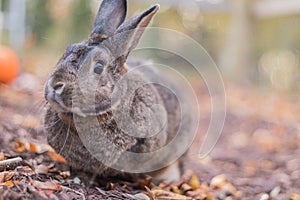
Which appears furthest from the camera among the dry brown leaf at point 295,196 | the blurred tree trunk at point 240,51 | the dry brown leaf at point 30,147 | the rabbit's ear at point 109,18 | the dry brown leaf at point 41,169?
the blurred tree trunk at point 240,51

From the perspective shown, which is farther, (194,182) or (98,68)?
(194,182)

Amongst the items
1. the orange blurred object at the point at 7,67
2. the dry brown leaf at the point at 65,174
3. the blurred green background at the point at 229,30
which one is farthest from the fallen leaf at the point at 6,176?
the blurred green background at the point at 229,30

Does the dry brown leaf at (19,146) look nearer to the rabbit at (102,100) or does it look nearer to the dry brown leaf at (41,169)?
the dry brown leaf at (41,169)

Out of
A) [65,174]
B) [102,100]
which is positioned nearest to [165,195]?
[65,174]

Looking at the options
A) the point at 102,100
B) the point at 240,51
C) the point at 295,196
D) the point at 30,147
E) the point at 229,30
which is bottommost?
the point at 295,196

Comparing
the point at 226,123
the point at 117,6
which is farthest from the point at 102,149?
the point at 226,123

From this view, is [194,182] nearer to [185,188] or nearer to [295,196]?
[185,188]
